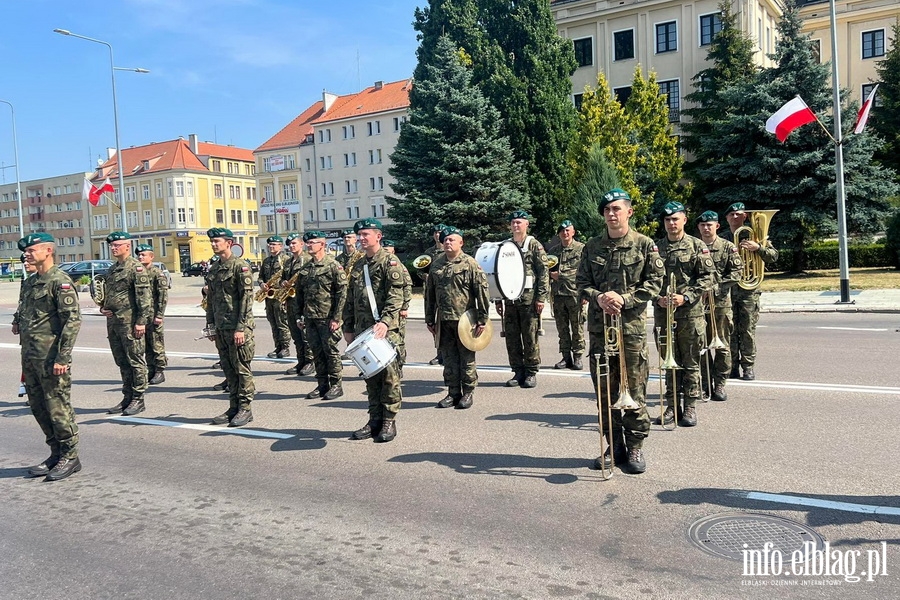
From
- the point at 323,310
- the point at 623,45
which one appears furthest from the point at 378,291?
the point at 623,45

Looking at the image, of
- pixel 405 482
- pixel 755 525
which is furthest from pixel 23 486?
pixel 755 525

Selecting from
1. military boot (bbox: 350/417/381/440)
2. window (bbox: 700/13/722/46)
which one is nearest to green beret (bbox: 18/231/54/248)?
military boot (bbox: 350/417/381/440)

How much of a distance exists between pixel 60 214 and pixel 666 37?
84.7 metres

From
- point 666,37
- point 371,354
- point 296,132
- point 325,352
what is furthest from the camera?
point 296,132

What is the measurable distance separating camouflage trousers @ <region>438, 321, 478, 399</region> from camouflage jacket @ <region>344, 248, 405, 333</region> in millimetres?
1354

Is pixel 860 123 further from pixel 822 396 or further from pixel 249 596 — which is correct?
pixel 249 596

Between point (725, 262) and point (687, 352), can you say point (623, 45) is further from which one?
point (687, 352)

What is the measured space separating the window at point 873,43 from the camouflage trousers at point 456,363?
1974 inches

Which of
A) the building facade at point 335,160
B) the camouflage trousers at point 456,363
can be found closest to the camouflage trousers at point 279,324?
the camouflage trousers at point 456,363

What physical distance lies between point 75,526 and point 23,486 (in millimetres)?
1384

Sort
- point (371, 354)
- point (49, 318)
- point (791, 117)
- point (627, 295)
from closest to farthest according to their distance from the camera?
point (627, 295) → point (49, 318) → point (371, 354) → point (791, 117)

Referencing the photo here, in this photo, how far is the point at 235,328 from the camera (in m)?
7.88

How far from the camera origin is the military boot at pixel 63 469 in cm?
625

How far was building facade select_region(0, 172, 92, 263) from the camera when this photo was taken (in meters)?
94.3
